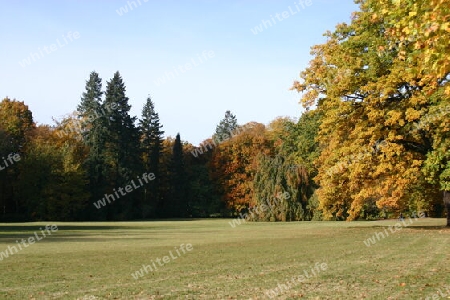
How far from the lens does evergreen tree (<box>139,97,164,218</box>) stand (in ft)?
240

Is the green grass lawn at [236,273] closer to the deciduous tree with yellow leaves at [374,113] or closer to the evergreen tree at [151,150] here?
the deciduous tree with yellow leaves at [374,113]

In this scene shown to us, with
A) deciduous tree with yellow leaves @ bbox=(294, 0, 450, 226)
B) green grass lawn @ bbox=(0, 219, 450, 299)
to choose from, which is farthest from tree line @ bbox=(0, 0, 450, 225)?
green grass lawn @ bbox=(0, 219, 450, 299)

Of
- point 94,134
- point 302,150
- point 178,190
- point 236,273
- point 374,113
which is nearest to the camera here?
point 236,273

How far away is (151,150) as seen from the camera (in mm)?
76375

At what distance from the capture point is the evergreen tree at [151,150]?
73.1 m

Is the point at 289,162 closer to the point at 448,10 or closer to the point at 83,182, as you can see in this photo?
the point at 83,182

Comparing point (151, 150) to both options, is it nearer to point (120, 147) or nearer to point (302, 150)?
point (120, 147)

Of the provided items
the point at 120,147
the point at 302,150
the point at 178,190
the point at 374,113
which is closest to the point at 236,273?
the point at 374,113

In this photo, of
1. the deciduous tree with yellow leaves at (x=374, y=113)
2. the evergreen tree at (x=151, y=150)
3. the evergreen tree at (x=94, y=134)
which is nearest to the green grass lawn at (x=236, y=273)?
the deciduous tree with yellow leaves at (x=374, y=113)

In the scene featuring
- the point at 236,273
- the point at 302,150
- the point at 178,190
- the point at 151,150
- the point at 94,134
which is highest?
the point at 94,134

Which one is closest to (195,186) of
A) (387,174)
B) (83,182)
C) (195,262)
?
(83,182)

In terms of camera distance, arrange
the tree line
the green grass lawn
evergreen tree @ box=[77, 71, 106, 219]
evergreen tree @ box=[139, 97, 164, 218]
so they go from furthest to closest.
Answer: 1. evergreen tree @ box=[139, 97, 164, 218]
2. evergreen tree @ box=[77, 71, 106, 219]
3. the tree line
4. the green grass lawn

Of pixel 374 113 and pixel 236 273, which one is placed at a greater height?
pixel 374 113

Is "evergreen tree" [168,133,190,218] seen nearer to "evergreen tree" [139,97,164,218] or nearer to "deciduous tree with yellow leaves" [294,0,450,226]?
"evergreen tree" [139,97,164,218]
